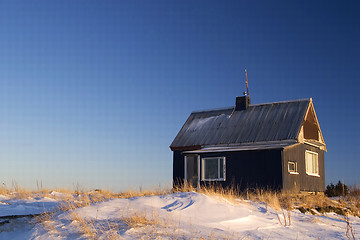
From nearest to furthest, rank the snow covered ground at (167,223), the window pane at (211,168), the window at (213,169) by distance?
the snow covered ground at (167,223), the window at (213,169), the window pane at (211,168)

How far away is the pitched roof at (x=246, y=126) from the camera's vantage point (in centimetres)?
2194

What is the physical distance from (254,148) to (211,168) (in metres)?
3.44

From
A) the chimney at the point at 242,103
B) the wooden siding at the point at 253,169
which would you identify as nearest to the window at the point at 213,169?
the wooden siding at the point at 253,169

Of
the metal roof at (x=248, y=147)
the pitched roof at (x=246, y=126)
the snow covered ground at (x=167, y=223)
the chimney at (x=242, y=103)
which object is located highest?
the chimney at (x=242, y=103)

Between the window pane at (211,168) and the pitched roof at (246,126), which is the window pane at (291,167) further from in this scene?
the window pane at (211,168)

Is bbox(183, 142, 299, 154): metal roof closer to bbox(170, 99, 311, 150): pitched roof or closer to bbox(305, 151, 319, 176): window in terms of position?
bbox(170, 99, 311, 150): pitched roof

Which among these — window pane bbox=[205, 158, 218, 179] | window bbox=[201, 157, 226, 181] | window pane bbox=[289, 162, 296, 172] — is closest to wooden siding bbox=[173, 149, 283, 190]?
window bbox=[201, 157, 226, 181]

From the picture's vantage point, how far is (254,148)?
827 inches

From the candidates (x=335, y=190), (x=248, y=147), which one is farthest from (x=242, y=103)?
(x=335, y=190)

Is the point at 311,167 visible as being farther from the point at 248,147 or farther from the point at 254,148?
the point at 254,148

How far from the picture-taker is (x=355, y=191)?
2575cm

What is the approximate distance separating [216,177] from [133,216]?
48.9ft

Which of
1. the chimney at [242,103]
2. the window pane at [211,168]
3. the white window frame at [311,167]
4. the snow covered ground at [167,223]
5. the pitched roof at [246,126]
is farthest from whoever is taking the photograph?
the chimney at [242,103]

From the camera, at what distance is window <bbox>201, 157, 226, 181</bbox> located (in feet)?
74.2
